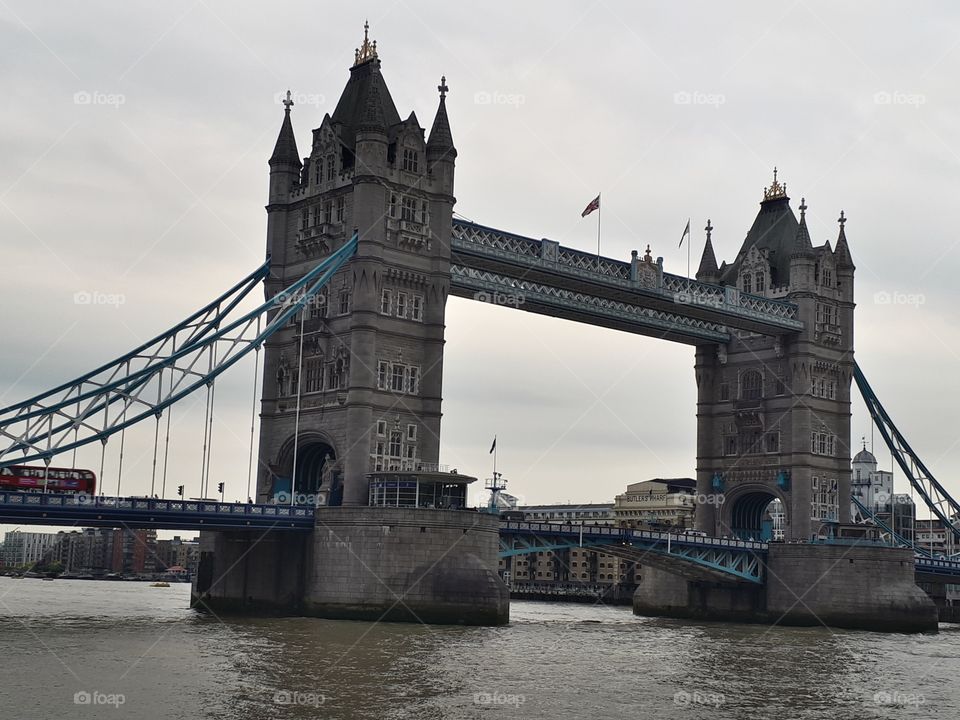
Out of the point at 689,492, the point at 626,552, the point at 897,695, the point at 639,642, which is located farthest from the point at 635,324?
the point at 689,492

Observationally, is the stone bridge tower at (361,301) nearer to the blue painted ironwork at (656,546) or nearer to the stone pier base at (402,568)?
the stone pier base at (402,568)

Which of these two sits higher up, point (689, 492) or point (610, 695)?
point (689, 492)

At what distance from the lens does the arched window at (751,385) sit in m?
104

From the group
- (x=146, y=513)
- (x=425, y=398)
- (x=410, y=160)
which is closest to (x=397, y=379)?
(x=425, y=398)

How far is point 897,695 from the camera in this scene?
4772 centimetres

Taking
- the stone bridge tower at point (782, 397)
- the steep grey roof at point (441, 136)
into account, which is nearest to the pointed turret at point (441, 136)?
the steep grey roof at point (441, 136)

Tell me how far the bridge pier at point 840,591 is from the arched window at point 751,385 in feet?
45.4

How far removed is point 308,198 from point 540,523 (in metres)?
24.8

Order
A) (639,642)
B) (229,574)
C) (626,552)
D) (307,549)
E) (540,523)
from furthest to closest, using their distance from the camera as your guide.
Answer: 1. (626,552)
2. (540,523)
3. (229,574)
4. (307,549)
5. (639,642)

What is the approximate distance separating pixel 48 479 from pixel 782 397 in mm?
56415

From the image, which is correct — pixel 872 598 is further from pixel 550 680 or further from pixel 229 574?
pixel 550 680

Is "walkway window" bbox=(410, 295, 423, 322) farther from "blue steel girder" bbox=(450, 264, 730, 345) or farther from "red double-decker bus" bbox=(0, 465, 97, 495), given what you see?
"red double-decker bus" bbox=(0, 465, 97, 495)

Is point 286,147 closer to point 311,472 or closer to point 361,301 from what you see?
point 361,301

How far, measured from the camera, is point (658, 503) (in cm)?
18850
